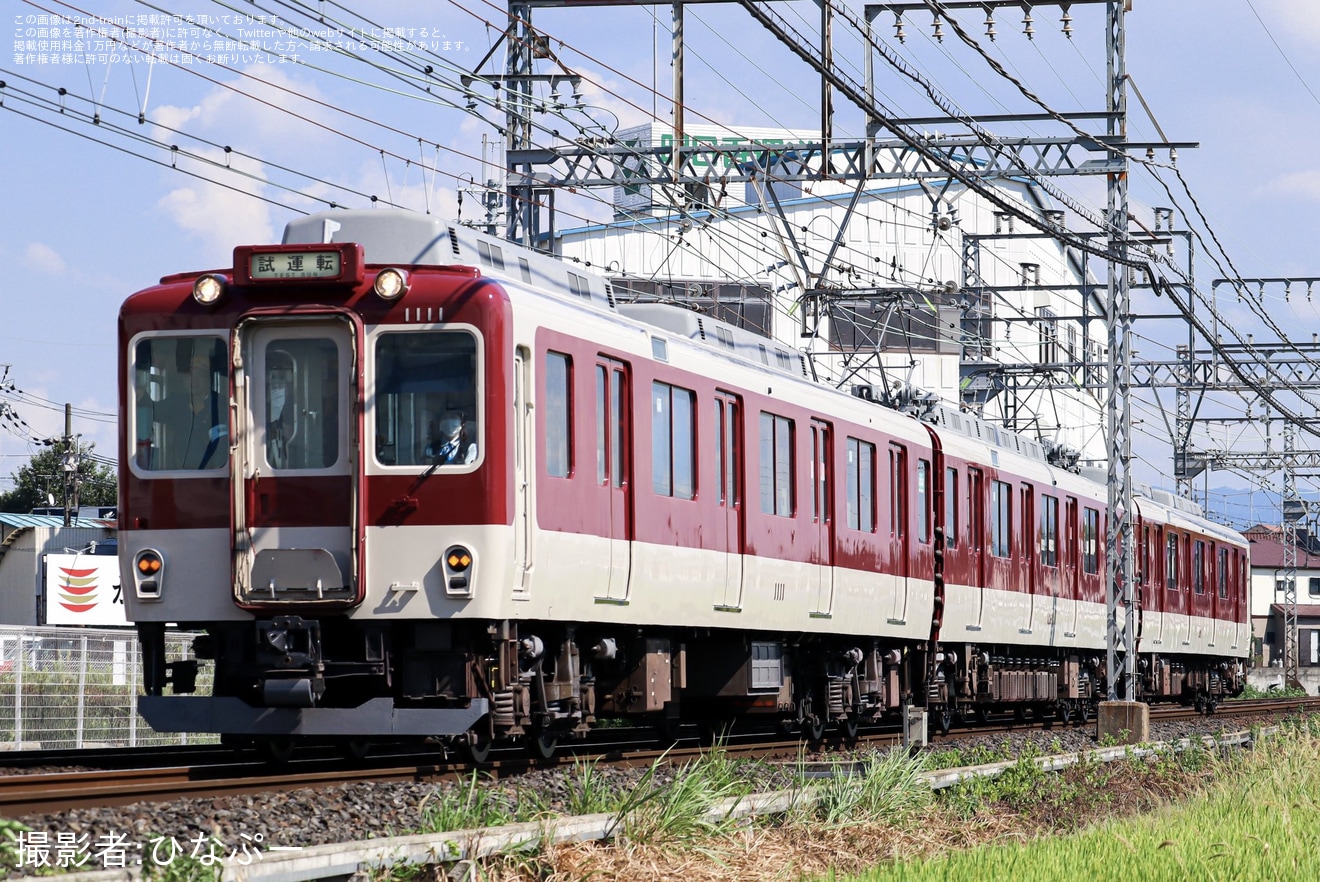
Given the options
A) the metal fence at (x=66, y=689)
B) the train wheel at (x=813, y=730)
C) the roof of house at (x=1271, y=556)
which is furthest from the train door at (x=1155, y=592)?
the roof of house at (x=1271, y=556)

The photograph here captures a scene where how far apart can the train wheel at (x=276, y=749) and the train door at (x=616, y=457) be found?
239cm

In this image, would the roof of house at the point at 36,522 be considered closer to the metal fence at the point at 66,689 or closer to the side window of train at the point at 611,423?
the metal fence at the point at 66,689

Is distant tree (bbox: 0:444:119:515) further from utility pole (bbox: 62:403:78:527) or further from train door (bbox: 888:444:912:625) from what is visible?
train door (bbox: 888:444:912:625)

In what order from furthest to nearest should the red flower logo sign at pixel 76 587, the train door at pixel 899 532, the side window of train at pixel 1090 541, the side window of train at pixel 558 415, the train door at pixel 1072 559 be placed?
the red flower logo sign at pixel 76 587, the side window of train at pixel 1090 541, the train door at pixel 1072 559, the train door at pixel 899 532, the side window of train at pixel 558 415

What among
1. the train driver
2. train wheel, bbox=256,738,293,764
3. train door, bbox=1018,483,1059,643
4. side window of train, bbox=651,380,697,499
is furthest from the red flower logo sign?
the train driver

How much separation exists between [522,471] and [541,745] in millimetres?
2284

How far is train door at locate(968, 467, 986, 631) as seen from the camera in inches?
851

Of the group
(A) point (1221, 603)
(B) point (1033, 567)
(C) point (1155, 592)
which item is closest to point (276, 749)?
(B) point (1033, 567)

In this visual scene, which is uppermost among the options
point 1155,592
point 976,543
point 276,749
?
point 976,543

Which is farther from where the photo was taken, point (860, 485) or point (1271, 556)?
point (1271, 556)

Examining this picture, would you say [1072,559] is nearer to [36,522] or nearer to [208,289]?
[208,289]

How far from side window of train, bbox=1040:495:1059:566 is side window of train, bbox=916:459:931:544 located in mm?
4785

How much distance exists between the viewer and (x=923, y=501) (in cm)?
2012

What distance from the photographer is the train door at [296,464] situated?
11523 mm
